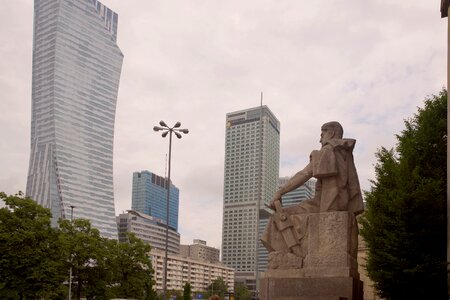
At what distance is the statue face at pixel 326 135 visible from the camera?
1518cm

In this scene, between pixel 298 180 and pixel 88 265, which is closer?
pixel 298 180

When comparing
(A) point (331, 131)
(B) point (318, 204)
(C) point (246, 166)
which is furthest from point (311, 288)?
(C) point (246, 166)

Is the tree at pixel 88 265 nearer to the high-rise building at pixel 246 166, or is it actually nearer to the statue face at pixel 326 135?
the statue face at pixel 326 135

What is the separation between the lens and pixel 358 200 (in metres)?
14.8

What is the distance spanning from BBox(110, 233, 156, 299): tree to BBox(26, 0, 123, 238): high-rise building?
121405 mm

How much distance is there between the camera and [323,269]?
14.0m

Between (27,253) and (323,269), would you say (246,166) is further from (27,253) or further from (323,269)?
(323,269)

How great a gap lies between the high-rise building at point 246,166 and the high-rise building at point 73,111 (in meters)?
47.9

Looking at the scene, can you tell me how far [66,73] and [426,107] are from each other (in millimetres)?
158941

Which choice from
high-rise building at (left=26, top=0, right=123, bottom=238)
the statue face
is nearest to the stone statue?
the statue face

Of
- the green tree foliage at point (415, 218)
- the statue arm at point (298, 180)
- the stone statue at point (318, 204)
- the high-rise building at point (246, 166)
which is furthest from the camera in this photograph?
the high-rise building at point (246, 166)

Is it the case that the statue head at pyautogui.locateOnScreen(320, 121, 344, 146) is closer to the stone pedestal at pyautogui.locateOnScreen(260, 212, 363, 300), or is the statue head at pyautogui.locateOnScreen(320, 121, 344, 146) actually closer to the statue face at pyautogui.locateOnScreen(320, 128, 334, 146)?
the statue face at pyautogui.locateOnScreen(320, 128, 334, 146)

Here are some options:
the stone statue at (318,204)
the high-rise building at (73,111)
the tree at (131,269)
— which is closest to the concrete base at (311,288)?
the stone statue at (318,204)

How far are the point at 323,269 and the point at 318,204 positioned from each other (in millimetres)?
1705
